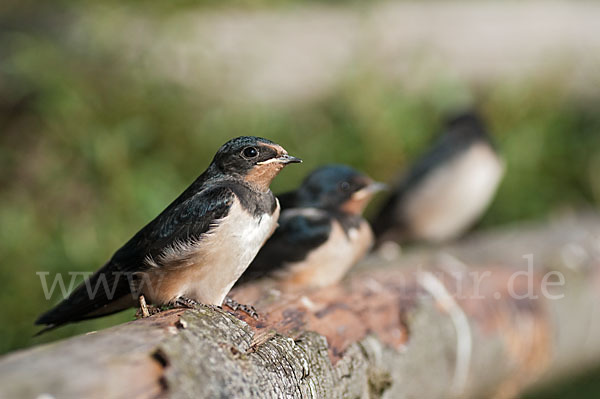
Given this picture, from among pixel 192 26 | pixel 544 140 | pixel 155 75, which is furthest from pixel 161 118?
Answer: pixel 544 140

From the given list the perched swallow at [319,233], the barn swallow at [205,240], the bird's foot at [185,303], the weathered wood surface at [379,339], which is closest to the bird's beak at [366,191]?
the perched swallow at [319,233]

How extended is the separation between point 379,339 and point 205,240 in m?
0.80

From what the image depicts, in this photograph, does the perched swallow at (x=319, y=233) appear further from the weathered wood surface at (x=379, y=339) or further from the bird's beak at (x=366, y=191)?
the weathered wood surface at (x=379, y=339)

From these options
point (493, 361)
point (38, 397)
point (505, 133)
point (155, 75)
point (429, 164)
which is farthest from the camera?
point (505, 133)

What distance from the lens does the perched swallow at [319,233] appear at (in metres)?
2.62

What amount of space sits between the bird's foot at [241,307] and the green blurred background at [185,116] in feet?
5.14

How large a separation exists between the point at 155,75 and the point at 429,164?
1.87 m

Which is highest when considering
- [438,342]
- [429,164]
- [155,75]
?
[155,75]

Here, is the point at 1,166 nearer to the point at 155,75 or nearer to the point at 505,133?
the point at 155,75

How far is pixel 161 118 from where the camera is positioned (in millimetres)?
4852

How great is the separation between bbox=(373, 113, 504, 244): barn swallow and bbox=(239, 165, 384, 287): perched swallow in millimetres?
1418

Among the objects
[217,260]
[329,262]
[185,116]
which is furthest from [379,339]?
[185,116]

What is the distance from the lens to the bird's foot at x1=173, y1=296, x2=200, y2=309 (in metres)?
1.92

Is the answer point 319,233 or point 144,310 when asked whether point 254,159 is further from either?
point 319,233
